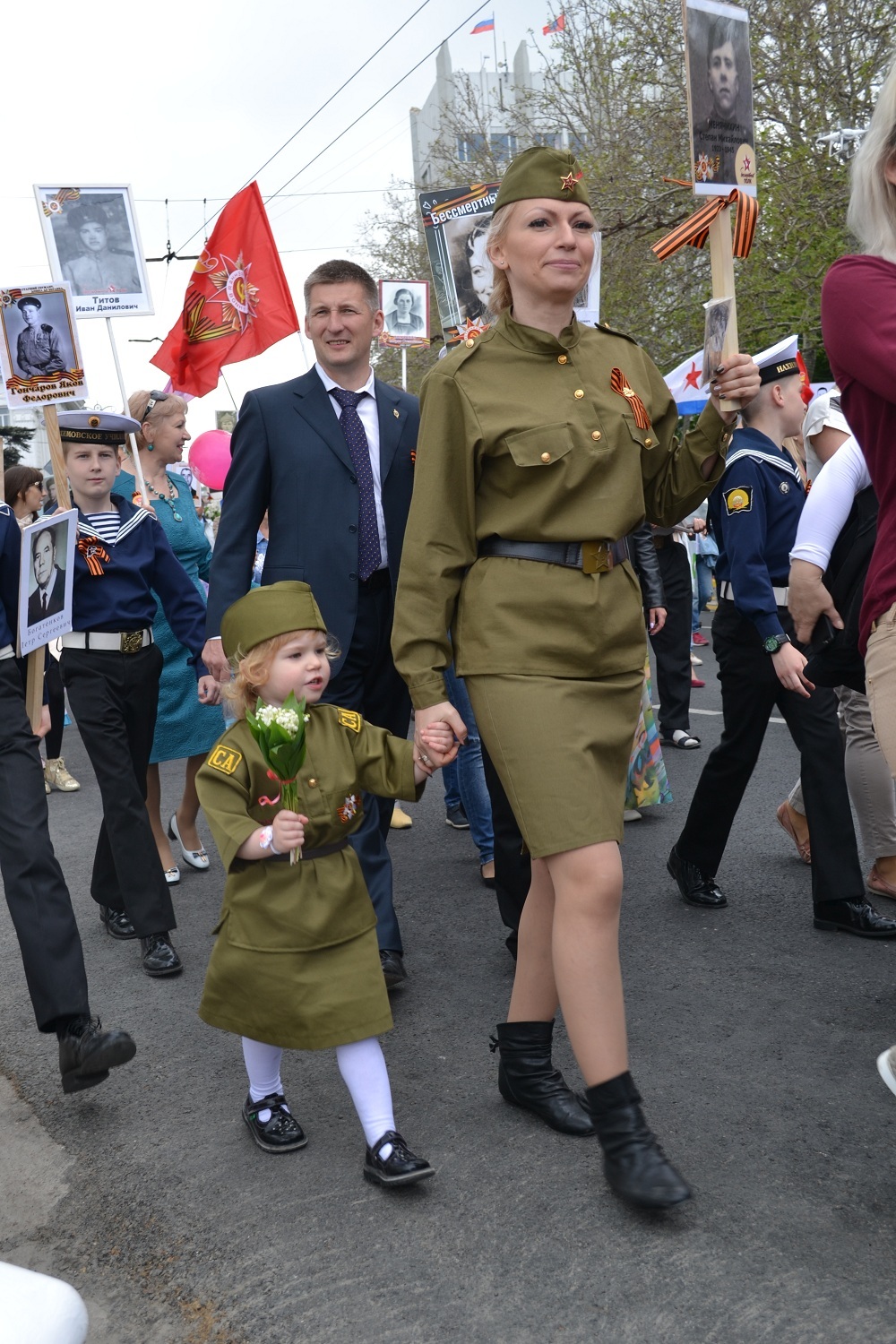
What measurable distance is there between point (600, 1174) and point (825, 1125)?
613 millimetres

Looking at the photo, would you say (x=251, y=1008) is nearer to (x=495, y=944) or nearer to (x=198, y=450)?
(x=495, y=944)

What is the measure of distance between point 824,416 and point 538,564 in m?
2.43

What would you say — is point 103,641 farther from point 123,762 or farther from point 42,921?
point 42,921

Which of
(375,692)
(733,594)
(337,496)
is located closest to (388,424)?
(337,496)

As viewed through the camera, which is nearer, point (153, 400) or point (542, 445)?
point (542, 445)

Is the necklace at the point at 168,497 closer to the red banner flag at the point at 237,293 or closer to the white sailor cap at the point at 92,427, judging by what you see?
the red banner flag at the point at 237,293

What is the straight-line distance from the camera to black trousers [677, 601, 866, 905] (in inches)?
197

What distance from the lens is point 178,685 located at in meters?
6.91

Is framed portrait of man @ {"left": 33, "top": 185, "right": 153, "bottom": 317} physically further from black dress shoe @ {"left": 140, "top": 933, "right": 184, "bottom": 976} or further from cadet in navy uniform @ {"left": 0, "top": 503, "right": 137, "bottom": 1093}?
cadet in navy uniform @ {"left": 0, "top": 503, "right": 137, "bottom": 1093}

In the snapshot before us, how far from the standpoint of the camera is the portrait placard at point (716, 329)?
3.19m

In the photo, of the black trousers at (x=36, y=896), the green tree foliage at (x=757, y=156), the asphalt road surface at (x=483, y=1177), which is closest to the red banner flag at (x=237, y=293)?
the asphalt road surface at (x=483, y=1177)

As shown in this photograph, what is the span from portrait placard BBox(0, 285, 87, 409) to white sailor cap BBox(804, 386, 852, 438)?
2742mm

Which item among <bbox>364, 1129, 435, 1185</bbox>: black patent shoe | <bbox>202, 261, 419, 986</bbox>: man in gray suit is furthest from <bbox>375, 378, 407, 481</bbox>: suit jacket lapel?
<bbox>364, 1129, 435, 1185</bbox>: black patent shoe

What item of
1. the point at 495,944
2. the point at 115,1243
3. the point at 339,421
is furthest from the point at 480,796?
the point at 115,1243
